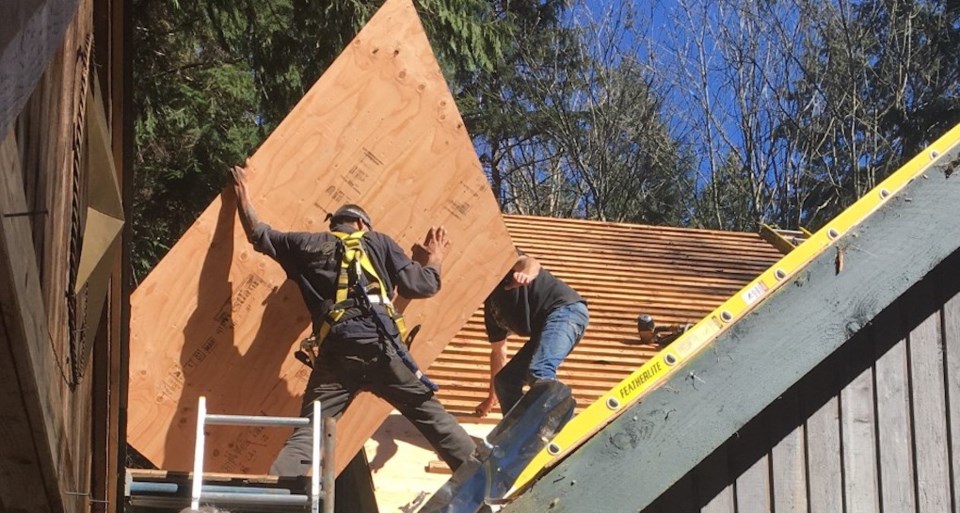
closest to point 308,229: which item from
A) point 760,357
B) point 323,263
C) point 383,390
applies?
point 323,263

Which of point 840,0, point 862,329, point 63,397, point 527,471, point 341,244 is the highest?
point 840,0

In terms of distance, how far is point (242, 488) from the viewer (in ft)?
16.5

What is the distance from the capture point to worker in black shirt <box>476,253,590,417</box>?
752 centimetres

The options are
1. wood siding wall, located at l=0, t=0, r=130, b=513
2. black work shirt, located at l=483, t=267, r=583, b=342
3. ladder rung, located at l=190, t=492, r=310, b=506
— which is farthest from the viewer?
black work shirt, located at l=483, t=267, r=583, b=342

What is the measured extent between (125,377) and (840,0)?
26.6 metres

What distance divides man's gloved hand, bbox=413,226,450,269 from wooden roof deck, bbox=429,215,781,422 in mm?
1179

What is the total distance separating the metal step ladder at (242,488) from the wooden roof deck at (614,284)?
8.86 ft

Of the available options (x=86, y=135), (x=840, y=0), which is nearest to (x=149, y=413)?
Answer: (x=86, y=135)

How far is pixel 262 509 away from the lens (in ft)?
16.5

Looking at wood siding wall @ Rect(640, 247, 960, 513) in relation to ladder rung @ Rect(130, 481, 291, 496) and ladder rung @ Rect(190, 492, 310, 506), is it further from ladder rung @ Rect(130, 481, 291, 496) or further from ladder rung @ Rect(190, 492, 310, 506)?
ladder rung @ Rect(130, 481, 291, 496)

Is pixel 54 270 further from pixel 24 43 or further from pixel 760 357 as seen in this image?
pixel 760 357

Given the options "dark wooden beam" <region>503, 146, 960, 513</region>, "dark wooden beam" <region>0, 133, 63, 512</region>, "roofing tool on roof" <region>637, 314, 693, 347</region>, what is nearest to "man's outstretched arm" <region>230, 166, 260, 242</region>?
"dark wooden beam" <region>503, 146, 960, 513</region>

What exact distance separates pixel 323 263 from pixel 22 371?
356 centimetres

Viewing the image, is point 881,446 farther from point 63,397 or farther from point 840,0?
point 840,0
